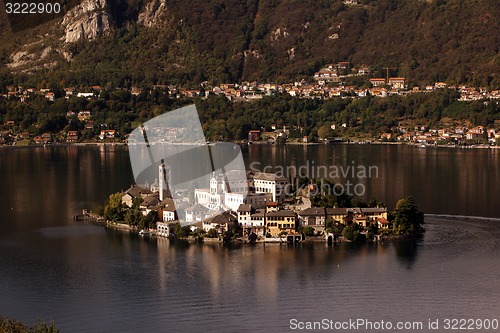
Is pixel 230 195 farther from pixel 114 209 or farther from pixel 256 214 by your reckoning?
pixel 114 209

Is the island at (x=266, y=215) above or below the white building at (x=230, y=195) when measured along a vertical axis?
below

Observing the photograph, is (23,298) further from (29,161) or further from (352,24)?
(352,24)

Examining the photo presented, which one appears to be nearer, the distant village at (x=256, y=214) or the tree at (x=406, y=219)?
the distant village at (x=256, y=214)

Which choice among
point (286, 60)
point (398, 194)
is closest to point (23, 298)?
point (398, 194)

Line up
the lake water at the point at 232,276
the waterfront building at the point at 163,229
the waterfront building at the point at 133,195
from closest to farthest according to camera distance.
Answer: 1. the lake water at the point at 232,276
2. the waterfront building at the point at 163,229
3. the waterfront building at the point at 133,195

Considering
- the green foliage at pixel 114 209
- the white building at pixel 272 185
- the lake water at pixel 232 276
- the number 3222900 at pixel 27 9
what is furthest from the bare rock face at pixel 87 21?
the number 3222900 at pixel 27 9

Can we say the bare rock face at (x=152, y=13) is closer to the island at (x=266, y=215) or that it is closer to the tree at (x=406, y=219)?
the island at (x=266, y=215)

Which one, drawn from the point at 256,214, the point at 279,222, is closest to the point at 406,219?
the point at 279,222
